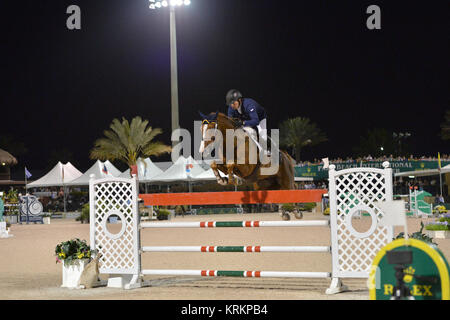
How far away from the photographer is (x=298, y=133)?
5962 centimetres

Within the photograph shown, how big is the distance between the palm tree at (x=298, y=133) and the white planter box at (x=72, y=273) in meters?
51.4

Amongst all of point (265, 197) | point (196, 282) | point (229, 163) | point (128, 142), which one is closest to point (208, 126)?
point (229, 163)

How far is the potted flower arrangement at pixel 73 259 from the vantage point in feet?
26.5

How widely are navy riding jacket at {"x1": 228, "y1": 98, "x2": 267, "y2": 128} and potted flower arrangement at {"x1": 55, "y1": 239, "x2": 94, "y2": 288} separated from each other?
2.90 metres

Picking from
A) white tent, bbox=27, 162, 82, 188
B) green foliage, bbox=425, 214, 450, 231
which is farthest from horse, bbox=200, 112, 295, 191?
white tent, bbox=27, 162, 82, 188

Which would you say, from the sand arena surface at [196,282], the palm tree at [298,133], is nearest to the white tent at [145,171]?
the sand arena surface at [196,282]

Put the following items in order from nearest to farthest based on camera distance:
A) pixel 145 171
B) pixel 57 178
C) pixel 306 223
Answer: pixel 306 223
pixel 145 171
pixel 57 178

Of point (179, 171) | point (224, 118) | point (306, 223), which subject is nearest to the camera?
point (306, 223)

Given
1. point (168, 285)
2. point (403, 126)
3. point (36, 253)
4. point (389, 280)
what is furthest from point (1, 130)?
point (389, 280)

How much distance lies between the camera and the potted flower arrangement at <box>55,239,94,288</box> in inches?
318

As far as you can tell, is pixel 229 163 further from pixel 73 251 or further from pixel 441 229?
pixel 441 229

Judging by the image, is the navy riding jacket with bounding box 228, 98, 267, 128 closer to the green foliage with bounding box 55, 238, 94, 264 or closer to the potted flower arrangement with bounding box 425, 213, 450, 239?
the green foliage with bounding box 55, 238, 94, 264

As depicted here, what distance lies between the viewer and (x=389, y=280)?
4.67 meters

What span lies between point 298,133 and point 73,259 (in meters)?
52.5
